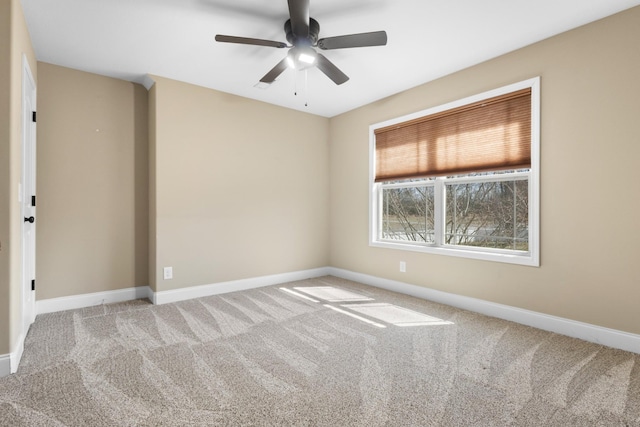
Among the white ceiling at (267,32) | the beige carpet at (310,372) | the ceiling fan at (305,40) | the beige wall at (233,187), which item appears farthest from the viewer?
the beige wall at (233,187)

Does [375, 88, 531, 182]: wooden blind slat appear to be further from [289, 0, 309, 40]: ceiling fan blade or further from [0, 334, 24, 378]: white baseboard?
[0, 334, 24, 378]: white baseboard

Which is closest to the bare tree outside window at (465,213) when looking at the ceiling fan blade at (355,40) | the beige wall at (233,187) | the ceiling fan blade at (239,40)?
the beige wall at (233,187)

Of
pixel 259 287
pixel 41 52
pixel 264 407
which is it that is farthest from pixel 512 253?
pixel 41 52

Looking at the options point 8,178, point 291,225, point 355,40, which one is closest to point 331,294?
point 291,225

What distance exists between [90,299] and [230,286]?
1429 millimetres

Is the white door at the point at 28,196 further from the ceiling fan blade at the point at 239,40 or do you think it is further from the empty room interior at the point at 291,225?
the ceiling fan blade at the point at 239,40

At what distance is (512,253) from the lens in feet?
9.73

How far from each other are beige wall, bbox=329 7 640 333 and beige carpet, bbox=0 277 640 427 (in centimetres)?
35

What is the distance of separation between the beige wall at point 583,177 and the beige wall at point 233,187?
2.26 m

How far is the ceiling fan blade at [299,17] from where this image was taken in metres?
1.95

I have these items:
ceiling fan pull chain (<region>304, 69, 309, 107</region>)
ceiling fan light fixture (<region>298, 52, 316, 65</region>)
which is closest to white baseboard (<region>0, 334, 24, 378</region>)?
ceiling fan light fixture (<region>298, 52, 316, 65</region>)

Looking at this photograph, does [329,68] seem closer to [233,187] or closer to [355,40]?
[355,40]

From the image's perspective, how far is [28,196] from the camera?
8.81ft

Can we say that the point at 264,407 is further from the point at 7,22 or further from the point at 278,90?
the point at 278,90
